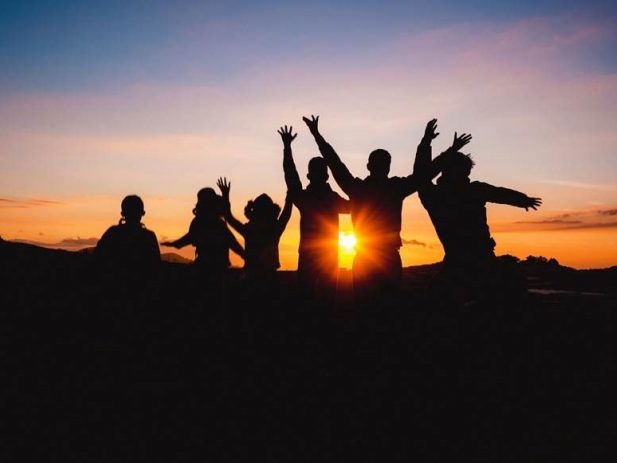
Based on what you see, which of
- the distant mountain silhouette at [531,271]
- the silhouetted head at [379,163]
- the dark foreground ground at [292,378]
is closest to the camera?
the dark foreground ground at [292,378]

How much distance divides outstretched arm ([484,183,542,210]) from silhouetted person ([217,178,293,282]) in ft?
9.04

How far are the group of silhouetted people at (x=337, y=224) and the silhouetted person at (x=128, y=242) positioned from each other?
1cm

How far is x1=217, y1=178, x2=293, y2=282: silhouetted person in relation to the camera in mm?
7668

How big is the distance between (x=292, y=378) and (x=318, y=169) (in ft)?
9.07

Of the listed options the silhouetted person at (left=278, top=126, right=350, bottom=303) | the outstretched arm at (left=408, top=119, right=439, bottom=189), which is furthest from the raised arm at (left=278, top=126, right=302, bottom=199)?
the outstretched arm at (left=408, top=119, right=439, bottom=189)

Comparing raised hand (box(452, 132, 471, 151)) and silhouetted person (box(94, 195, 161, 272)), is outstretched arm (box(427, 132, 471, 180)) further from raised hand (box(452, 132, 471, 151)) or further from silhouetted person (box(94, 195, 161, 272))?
silhouetted person (box(94, 195, 161, 272))

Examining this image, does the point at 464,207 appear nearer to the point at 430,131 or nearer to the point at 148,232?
the point at 430,131

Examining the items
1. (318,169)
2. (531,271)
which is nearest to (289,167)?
(318,169)

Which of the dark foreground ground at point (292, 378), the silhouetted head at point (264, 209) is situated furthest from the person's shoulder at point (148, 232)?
the silhouetted head at point (264, 209)

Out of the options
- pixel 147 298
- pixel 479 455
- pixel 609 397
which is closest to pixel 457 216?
pixel 609 397

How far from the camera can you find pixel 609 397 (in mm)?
4848

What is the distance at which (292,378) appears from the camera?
5.33 metres

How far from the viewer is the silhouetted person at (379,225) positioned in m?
6.25

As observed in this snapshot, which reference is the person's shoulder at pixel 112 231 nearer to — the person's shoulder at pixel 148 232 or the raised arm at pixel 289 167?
the person's shoulder at pixel 148 232
